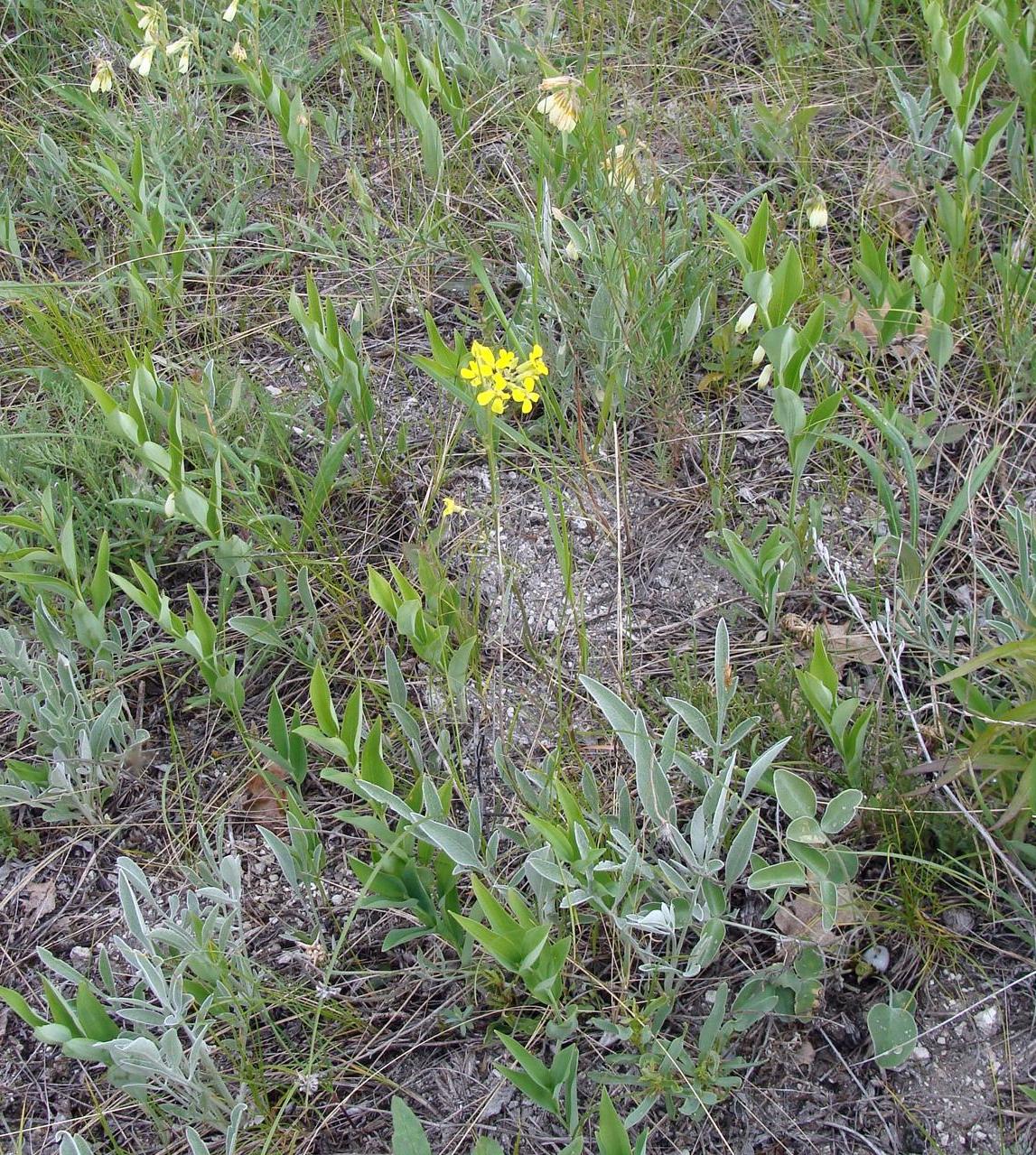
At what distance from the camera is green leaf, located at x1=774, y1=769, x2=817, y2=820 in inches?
62.7

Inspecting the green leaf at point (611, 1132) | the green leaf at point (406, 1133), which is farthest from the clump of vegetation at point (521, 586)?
the green leaf at point (611, 1132)

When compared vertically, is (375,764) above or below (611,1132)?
above

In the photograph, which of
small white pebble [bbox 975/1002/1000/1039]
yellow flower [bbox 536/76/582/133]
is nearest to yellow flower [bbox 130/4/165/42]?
yellow flower [bbox 536/76/582/133]

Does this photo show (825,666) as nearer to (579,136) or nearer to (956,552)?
(956,552)

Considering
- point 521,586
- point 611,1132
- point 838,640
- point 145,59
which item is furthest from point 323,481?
point 145,59

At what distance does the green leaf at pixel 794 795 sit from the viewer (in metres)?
1.59

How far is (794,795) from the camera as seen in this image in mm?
1606

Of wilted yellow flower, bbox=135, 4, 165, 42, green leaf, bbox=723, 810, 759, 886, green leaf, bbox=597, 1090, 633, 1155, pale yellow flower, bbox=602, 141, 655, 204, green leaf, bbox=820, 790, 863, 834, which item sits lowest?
green leaf, bbox=597, 1090, 633, 1155

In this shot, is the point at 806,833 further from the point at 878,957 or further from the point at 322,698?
the point at 322,698

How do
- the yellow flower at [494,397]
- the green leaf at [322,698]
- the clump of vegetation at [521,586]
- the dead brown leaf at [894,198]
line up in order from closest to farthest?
1. the clump of vegetation at [521,586]
2. the green leaf at [322,698]
3. the yellow flower at [494,397]
4. the dead brown leaf at [894,198]

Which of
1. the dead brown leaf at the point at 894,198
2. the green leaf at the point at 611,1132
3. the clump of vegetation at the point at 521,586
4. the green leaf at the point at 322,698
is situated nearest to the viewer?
the green leaf at the point at 611,1132

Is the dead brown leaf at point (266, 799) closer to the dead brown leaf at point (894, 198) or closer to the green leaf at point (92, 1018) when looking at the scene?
the green leaf at point (92, 1018)

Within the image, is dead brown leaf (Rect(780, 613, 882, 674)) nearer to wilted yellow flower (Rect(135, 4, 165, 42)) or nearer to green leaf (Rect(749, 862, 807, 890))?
green leaf (Rect(749, 862, 807, 890))

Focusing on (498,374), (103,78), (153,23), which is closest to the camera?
(498,374)
